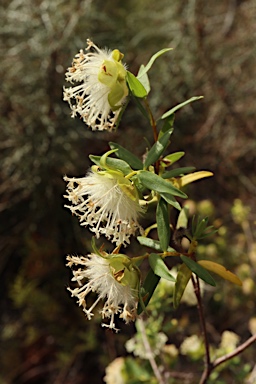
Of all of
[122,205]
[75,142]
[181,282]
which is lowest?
[75,142]

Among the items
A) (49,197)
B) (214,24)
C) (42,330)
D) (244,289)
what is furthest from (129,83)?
(214,24)

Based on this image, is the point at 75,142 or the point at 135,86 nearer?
the point at 135,86

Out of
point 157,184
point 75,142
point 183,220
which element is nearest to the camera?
point 157,184

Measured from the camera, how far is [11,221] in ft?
5.22

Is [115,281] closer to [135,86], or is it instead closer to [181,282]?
[181,282]

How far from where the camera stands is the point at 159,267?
1.74ft

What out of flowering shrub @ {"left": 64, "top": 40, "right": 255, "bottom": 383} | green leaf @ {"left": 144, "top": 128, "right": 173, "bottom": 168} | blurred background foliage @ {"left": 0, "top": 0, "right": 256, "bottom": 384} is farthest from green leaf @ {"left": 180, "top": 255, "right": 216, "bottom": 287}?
blurred background foliage @ {"left": 0, "top": 0, "right": 256, "bottom": 384}

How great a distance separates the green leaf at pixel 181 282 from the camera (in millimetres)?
555

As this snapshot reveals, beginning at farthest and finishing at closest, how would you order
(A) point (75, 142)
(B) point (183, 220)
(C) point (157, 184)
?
(A) point (75, 142) → (B) point (183, 220) → (C) point (157, 184)

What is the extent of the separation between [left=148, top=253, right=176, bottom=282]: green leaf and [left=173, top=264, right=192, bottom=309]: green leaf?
0.04 metres

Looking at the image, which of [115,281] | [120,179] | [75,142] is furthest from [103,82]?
[75,142]

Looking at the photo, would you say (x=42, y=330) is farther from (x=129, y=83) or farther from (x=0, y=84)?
(x=129, y=83)

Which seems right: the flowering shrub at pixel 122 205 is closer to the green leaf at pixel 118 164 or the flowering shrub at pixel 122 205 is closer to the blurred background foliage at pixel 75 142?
the green leaf at pixel 118 164

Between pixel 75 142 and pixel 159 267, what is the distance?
3.44ft
